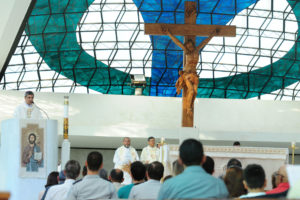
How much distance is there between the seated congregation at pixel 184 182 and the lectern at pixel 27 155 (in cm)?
306

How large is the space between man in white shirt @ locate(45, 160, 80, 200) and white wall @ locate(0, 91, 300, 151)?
1701 centimetres

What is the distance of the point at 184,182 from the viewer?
4.31 metres

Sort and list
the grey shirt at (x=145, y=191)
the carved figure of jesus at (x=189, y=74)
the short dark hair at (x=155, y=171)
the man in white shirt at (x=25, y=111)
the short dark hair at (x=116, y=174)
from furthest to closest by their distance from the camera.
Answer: the carved figure of jesus at (x=189, y=74), the man in white shirt at (x=25, y=111), the short dark hair at (x=116, y=174), the short dark hair at (x=155, y=171), the grey shirt at (x=145, y=191)

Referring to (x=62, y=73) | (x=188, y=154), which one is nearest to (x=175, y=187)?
(x=188, y=154)

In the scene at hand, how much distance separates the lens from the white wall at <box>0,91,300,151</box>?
968 inches

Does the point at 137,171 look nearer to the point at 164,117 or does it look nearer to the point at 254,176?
the point at 254,176

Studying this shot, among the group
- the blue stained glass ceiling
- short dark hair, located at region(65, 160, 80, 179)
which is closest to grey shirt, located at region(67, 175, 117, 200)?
short dark hair, located at region(65, 160, 80, 179)

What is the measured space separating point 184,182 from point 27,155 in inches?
284

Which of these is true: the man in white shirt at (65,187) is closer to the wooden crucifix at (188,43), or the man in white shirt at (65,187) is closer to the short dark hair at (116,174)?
the short dark hair at (116,174)

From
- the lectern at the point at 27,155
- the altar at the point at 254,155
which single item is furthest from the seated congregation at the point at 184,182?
the altar at the point at 254,155

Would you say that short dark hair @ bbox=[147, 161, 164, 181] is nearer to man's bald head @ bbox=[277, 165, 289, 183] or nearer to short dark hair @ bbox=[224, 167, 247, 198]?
short dark hair @ bbox=[224, 167, 247, 198]

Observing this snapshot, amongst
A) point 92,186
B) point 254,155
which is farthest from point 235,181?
point 254,155

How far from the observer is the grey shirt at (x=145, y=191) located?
6391 millimetres

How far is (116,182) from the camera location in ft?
26.1
